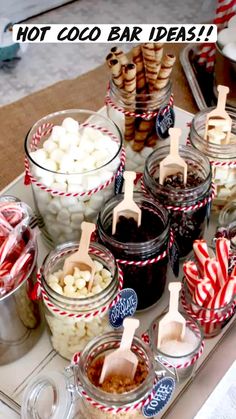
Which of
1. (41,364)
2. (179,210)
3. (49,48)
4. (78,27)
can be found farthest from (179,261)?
(49,48)

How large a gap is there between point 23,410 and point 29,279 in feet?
0.49

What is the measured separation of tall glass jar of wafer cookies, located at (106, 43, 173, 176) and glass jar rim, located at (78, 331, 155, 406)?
0.38m

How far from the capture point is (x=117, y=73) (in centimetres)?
90

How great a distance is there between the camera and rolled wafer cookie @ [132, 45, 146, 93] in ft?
3.09

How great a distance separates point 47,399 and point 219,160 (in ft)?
1.37

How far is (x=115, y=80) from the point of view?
0.92 meters

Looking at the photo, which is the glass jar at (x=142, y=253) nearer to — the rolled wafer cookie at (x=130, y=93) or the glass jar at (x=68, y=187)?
the glass jar at (x=68, y=187)

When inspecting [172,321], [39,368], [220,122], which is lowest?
[39,368]

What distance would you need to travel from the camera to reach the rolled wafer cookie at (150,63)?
2.99 ft

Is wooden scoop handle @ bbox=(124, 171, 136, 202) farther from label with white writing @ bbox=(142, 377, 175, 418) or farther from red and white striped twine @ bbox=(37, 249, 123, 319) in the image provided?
label with white writing @ bbox=(142, 377, 175, 418)

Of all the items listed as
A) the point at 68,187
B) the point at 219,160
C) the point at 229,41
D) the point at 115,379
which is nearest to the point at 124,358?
the point at 115,379

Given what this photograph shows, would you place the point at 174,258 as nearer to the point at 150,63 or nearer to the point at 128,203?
the point at 128,203

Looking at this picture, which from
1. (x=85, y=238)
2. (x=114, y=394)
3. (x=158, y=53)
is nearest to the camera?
(x=114, y=394)

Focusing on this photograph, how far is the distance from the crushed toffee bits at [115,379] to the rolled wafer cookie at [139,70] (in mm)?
454
